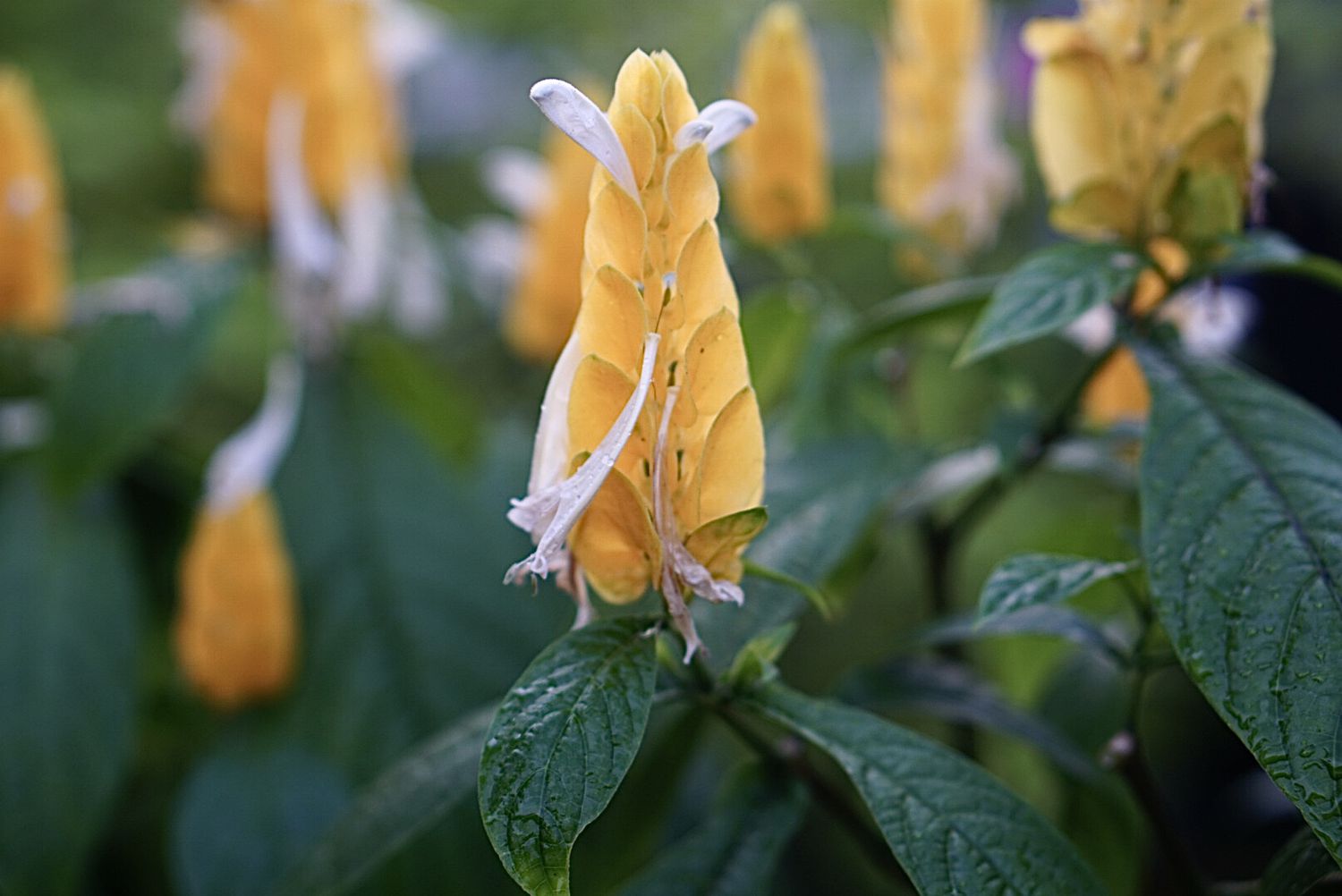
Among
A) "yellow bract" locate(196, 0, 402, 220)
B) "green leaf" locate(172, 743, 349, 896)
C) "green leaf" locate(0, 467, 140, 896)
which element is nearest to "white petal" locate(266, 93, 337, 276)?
"yellow bract" locate(196, 0, 402, 220)

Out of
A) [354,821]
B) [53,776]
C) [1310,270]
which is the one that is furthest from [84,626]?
[1310,270]

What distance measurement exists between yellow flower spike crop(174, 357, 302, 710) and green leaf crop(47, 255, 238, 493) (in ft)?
0.24

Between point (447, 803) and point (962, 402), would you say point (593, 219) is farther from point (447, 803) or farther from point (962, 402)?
point (962, 402)

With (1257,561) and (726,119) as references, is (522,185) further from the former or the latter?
(1257,561)

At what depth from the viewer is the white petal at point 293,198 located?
2.98 feet

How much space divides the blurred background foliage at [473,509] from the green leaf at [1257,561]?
0.18ft

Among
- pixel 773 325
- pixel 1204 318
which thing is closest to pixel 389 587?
pixel 773 325

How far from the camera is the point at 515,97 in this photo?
2.04 meters

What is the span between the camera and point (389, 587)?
2.91ft

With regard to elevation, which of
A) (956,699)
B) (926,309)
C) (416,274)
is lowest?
(956,699)

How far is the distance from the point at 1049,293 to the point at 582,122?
25cm

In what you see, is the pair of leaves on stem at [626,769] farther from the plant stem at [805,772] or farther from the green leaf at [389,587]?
the green leaf at [389,587]

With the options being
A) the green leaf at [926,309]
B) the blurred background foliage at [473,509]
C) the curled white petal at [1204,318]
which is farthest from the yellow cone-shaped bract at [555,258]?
the curled white petal at [1204,318]

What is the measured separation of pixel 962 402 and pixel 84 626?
1009mm
